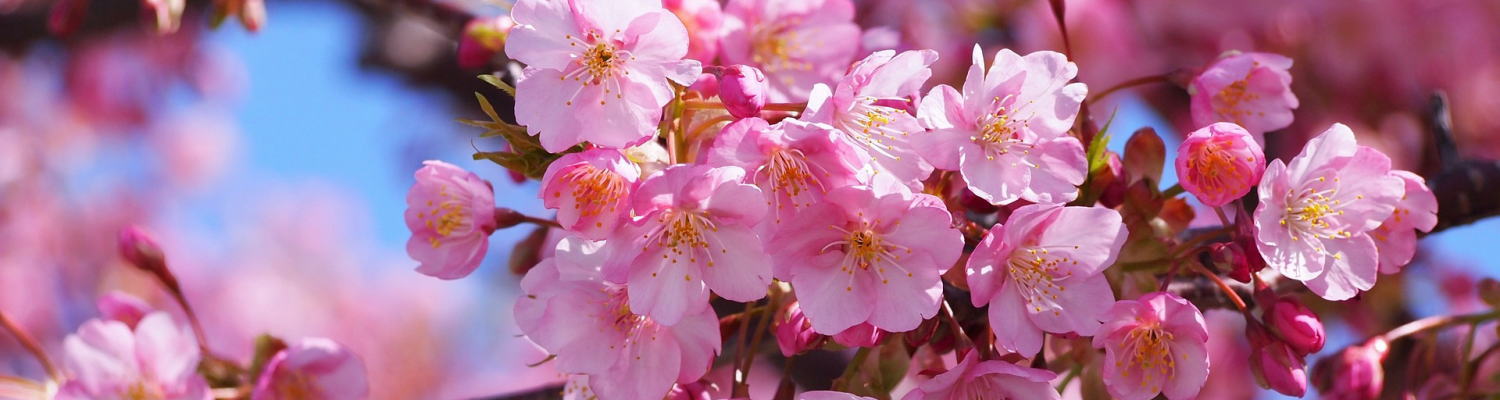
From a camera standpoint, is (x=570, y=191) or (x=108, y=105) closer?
(x=570, y=191)

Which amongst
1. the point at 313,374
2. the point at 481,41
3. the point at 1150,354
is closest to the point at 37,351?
the point at 313,374

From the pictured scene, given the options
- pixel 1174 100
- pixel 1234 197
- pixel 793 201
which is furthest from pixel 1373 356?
pixel 1174 100

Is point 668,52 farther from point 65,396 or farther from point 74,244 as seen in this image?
point 74,244

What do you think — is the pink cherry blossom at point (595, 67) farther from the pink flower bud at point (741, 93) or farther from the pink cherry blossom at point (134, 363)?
the pink cherry blossom at point (134, 363)

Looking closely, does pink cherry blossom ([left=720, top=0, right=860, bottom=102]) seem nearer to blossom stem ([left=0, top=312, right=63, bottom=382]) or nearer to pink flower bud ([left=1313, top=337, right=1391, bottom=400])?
pink flower bud ([left=1313, top=337, right=1391, bottom=400])

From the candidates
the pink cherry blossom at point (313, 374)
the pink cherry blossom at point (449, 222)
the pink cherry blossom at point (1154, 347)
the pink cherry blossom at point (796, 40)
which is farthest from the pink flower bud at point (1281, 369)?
the pink cherry blossom at point (313, 374)

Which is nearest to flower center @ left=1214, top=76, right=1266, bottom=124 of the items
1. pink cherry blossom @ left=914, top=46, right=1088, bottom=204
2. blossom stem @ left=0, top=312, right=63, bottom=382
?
pink cherry blossom @ left=914, top=46, right=1088, bottom=204
